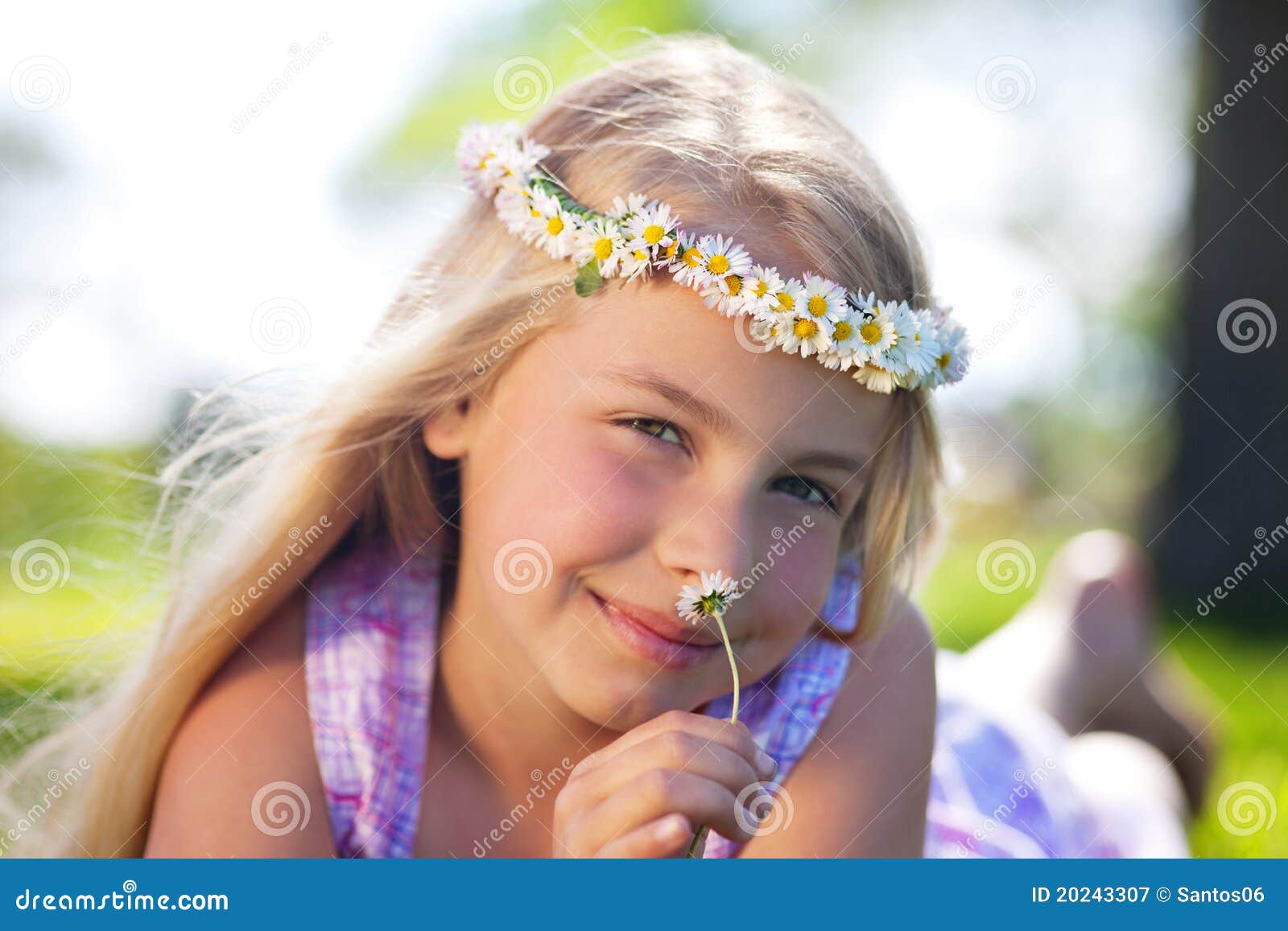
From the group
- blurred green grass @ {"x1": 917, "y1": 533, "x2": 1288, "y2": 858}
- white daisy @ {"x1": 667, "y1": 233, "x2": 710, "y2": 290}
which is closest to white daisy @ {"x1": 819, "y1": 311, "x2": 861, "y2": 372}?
white daisy @ {"x1": 667, "y1": 233, "x2": 710, "y2": 290}

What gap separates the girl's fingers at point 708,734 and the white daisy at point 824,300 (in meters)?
0.62

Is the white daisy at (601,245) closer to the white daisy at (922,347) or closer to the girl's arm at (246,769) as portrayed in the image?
the white daisy at (922,347)

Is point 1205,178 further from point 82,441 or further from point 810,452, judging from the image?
point 82,441

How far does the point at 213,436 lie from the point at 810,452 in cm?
120

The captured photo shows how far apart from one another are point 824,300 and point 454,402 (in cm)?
70

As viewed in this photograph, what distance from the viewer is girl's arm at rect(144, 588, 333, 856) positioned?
1855 mm

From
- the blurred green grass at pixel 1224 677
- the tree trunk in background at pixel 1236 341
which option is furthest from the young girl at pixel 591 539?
the tree trunk in background at pixel 1236 341

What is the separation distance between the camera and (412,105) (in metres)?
7.04

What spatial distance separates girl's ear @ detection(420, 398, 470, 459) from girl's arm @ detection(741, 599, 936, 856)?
0.89m

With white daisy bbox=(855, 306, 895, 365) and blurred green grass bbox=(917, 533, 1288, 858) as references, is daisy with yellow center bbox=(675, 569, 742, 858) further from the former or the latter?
blurred green grass bbox=(917, 533, 1288, 858)

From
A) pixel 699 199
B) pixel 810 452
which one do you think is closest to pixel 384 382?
pixel 699 199

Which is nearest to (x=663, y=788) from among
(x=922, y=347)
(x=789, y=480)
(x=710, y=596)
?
(x=710, y=596)

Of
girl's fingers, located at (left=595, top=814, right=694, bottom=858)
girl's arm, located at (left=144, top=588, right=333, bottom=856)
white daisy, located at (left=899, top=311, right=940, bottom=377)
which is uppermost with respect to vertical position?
white daisy, located at (left=899, top=311, right=940, bottom=377)

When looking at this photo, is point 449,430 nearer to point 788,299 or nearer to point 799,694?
point 788,299
